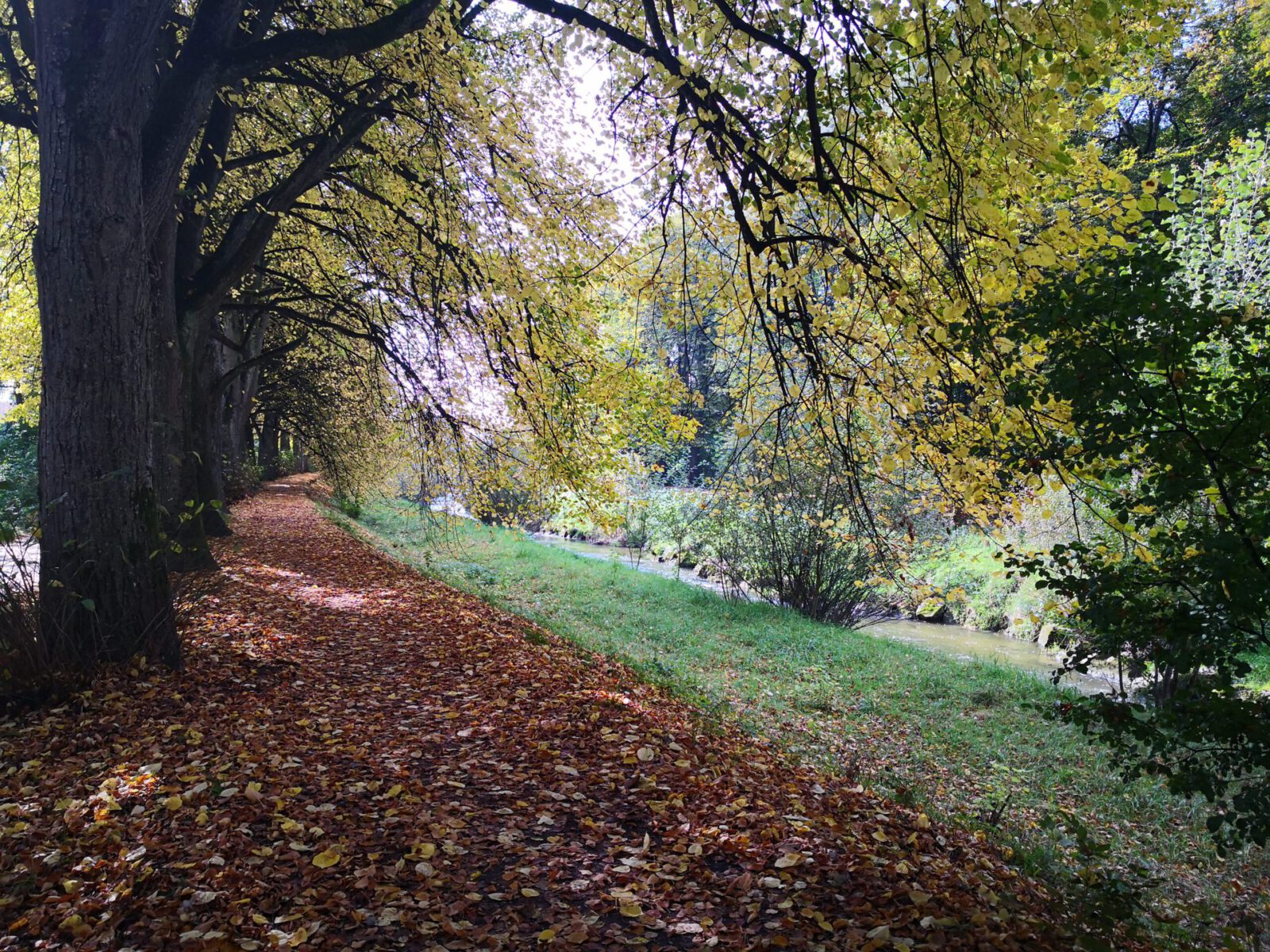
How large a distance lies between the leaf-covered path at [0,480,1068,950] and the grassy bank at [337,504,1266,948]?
995 millimetres

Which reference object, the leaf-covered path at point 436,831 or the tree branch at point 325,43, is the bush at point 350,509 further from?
the tree branch at point 325,43

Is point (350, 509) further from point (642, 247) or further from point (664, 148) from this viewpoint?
point (664, 148)

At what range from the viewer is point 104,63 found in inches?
164

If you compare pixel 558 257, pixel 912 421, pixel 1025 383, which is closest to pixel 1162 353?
pixel 1025 383

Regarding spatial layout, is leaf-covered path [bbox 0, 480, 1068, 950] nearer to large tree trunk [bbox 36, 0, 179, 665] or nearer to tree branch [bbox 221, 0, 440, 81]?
large tree trunk [bbox 36, 0, 179, 665]

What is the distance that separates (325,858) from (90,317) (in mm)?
3458

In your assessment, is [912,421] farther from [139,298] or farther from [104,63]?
[104,63]

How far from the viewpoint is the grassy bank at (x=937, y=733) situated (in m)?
4.29

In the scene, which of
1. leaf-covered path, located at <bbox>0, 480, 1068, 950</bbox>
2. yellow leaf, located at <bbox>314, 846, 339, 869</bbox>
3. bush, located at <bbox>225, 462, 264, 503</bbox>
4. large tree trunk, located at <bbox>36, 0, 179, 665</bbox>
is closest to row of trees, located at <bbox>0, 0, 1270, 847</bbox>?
large tree trunk, located at <bbox>36, 0, 179, 665</bbox>

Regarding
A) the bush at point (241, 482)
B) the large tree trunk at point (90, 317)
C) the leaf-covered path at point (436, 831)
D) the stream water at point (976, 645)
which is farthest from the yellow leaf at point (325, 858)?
the bush at point (241, 482)

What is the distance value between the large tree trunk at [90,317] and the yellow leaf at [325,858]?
2.29m

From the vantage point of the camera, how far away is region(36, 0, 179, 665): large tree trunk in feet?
13.6

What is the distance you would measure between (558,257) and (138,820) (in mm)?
5335

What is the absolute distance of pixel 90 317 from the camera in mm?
4230
